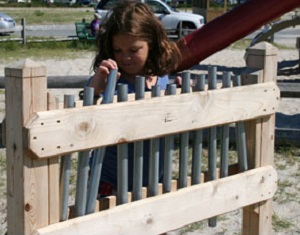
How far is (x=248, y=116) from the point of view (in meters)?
2.98

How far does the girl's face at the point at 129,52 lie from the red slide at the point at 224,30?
8.96ft

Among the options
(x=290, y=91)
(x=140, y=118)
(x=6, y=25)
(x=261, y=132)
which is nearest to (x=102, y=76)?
(x=140, y=118)

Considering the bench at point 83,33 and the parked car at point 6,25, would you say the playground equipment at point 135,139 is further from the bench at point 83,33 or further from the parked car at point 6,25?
the parked car at point 6,25

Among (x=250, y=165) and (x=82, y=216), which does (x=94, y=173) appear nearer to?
(x=82, y=216)

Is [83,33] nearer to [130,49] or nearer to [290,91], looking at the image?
[290,91]

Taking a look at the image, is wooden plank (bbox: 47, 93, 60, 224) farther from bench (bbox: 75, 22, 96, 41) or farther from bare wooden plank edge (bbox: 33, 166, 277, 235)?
bench (bbox: 75, 22, 96, 41)

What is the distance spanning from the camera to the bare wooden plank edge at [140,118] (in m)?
2.25

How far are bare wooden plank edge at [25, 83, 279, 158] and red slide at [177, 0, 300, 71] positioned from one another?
104 inches

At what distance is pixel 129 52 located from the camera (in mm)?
2814

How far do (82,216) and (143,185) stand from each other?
1.49 feet

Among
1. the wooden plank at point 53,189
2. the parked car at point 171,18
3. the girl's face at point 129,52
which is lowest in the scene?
the parked car at point 171,18

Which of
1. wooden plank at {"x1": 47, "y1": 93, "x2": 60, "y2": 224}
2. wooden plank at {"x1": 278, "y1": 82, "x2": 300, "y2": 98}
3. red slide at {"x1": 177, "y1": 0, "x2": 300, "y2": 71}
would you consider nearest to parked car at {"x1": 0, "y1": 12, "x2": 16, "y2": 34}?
red slide at {"x1": 177, "y1": 0, "x2": 300, "y2": 71}

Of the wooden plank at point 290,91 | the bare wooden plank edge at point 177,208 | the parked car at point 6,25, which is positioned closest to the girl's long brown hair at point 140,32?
the bare wooden plank edge at point 177,208

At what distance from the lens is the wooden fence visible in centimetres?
223
